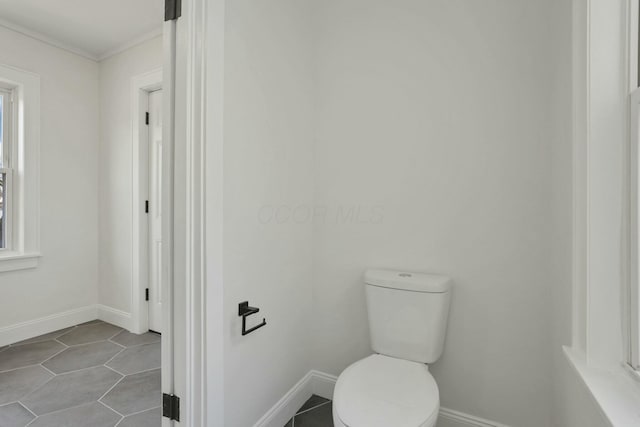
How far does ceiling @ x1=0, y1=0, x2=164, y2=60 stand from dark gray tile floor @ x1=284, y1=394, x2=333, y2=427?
9.06 feet

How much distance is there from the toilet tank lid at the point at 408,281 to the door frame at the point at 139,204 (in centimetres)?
208

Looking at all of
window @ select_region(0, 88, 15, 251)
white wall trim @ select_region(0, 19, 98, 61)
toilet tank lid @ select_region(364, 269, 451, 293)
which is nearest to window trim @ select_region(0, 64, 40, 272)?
window @ select_region(0, 88, 15, 251)

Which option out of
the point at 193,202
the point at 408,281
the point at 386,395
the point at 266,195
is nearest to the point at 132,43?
the point at 266,195

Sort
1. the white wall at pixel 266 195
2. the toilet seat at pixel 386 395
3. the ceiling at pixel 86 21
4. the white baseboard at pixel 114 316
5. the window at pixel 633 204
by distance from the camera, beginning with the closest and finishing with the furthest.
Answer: the window at pixel 633 204 → the toilet seat at pixel 386 395 → the white wall at pixel 266 195 → the ceiling at pixel 86 21 → the white baseboard at pixel 114 316

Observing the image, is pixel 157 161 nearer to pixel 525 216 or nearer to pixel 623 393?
pixel 525 216

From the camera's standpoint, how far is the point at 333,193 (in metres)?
1.81

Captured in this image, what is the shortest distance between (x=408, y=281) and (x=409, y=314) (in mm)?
150

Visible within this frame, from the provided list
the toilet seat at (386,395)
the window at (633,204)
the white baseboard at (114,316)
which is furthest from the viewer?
the white baseboard at (114,316)

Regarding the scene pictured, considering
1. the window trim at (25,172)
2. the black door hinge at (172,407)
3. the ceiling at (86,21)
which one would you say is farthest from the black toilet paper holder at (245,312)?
the window trim at (25,172)

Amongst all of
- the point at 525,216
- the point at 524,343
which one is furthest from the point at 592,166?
the point at 524,343

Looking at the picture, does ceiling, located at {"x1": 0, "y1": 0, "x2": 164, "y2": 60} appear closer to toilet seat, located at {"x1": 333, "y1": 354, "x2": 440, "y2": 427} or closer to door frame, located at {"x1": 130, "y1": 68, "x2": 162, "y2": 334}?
door frame, located at {"x1": 130, "y1": 68, "x2": 162, "y2": 334}

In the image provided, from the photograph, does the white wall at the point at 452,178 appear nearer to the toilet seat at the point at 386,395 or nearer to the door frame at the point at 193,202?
the toilet seat at the point at 386,395

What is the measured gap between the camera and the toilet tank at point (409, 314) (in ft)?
4.67

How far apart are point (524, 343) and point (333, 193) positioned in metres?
1.15
